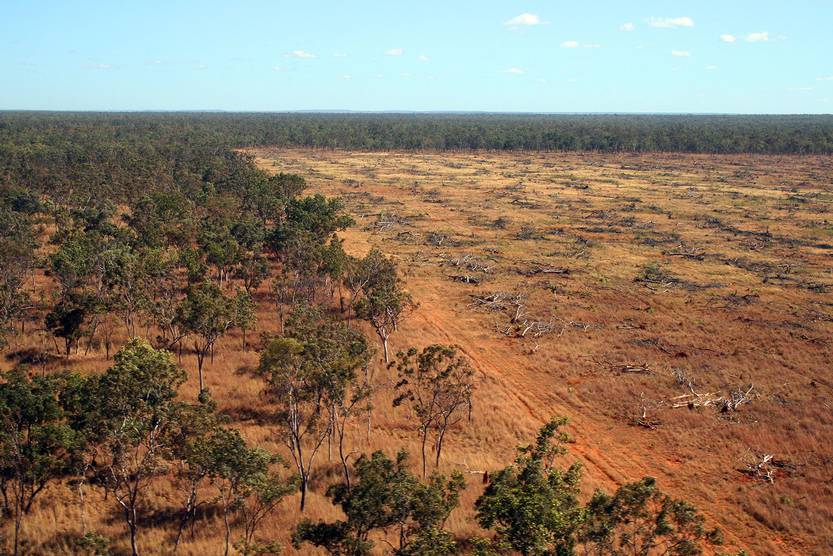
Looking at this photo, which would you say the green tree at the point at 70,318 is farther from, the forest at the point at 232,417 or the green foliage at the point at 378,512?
the green foliage at the point at 378,512

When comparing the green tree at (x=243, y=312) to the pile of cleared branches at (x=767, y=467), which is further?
the green tree at (x=243, y=312)

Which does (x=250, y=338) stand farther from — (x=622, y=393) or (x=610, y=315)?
(x=610, y=315)

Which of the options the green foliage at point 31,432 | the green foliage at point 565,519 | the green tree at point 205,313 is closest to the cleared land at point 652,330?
the green foliage at point 565,519

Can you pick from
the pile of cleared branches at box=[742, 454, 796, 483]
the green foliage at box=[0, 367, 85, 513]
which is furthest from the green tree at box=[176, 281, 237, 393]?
the pile of cleared branches at box=[742, 454, 796, 483]

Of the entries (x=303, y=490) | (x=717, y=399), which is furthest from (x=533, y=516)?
(x=717, y=399)

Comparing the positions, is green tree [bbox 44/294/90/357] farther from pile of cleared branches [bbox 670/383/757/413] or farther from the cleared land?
pile of cleared branches [bbox 670/383/757/413]
